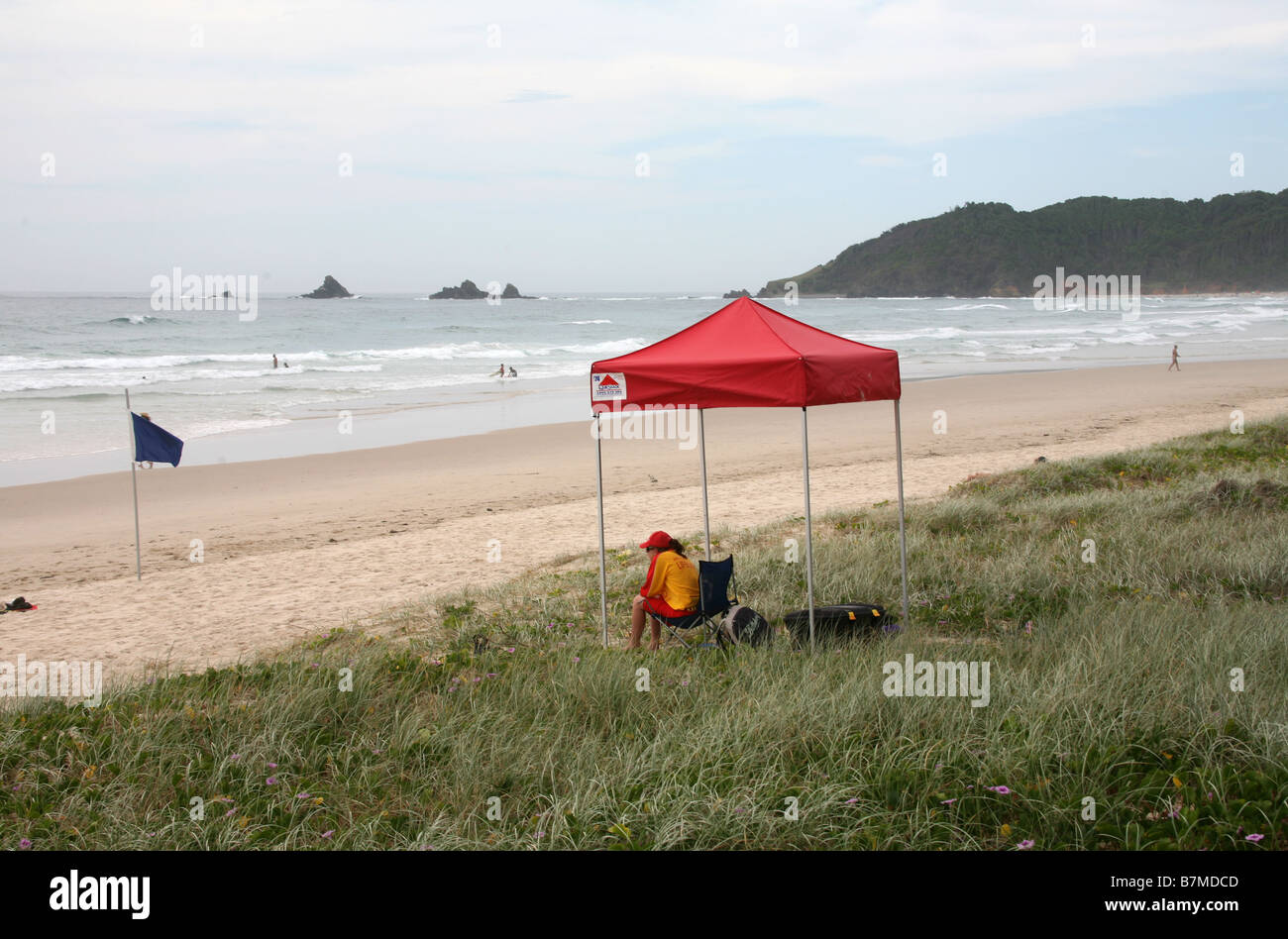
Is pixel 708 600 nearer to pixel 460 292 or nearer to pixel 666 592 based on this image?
pixel 666 592

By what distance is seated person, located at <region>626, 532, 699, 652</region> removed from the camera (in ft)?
22.6

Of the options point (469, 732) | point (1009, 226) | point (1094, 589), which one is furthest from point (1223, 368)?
point (1009, 226)

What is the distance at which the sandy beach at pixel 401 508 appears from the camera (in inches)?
366

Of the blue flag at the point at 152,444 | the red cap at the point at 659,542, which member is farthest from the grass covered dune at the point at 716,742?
the blue flag at the point at 152,444

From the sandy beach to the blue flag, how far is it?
1.36 m

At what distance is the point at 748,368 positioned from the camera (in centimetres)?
646

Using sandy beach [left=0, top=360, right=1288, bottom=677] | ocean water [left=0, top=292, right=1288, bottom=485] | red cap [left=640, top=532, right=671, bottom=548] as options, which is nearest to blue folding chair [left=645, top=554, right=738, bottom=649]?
red cap [left=640, top=532, right=671, bottom=548]

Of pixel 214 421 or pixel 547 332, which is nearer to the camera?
pixel 214 421

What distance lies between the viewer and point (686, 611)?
6.90 m

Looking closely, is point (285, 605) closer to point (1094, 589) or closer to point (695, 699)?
point (695, 699)

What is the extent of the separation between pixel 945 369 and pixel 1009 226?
101958mm

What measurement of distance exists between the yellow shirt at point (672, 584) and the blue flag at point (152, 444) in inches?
276

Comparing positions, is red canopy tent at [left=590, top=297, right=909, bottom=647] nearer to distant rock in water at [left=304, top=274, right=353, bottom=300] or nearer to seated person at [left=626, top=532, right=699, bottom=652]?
seated person at [left=626, top=532, right=699, bottom=652]

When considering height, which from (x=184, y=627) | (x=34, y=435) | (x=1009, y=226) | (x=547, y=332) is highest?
(x=1009, y=226)
